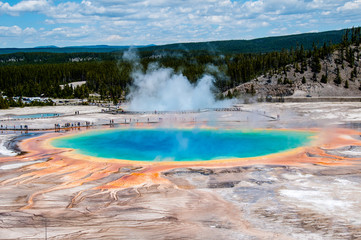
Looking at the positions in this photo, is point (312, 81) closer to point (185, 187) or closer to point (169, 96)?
point (169, 96)

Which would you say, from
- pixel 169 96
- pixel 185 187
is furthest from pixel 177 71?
pixel 185 187

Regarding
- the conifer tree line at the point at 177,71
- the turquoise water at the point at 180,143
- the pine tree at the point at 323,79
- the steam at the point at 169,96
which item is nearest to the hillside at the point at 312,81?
the pine tree at the point at 323,79

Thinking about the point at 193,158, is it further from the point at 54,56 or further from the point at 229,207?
the point at 54,56

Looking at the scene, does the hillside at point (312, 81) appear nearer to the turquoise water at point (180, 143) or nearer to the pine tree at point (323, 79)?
the pine tree at point (323, 79)

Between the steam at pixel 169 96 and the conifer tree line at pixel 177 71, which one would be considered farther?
the conifer tree line at pixel 177 71

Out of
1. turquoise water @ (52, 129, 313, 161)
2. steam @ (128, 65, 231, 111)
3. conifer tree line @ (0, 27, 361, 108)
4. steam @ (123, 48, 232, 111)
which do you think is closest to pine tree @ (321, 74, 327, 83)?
conifer tree line @ (0, 27, 361, 108)
